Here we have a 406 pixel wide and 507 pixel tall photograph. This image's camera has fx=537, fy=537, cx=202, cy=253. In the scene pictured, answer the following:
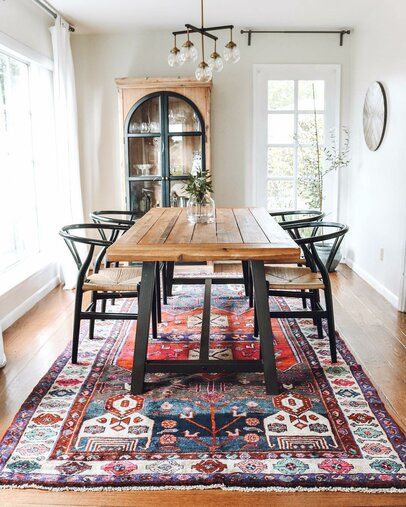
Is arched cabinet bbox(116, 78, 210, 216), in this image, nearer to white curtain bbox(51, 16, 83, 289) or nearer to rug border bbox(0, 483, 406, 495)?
white curtain bbox(51, 16, 83, 289)

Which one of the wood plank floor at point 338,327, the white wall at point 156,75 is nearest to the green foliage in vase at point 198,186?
the wood plank floor at point 338,327

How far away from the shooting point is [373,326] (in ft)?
12.1

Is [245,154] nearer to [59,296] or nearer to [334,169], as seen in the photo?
[334,169]

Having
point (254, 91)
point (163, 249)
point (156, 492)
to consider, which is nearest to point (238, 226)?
point (163, 249)

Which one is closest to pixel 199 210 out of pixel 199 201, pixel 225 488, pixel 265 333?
pixel 199 201

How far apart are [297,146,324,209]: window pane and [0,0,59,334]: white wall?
2.66 meters

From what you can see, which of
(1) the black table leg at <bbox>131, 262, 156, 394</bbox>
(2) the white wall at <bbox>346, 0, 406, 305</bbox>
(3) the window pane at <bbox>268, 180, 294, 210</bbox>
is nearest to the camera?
(1) the black table leg at <bbox>131, 262, 156, 394</bbox>

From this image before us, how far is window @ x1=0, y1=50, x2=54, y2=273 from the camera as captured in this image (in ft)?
13.9

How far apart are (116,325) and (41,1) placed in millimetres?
2647

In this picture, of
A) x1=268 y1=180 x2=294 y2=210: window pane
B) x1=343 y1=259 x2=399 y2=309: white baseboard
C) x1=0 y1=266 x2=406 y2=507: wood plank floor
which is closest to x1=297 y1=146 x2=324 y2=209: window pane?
x1=268 y1=180 x2=294 y2=210: window pane

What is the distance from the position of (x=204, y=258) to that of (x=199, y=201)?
94cm

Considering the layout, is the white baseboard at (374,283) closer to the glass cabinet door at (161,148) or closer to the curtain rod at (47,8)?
the glass cabinet door at (161,148)

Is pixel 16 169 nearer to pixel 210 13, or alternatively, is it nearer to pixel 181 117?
pixel 181 117

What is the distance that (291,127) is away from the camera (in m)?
5.58
